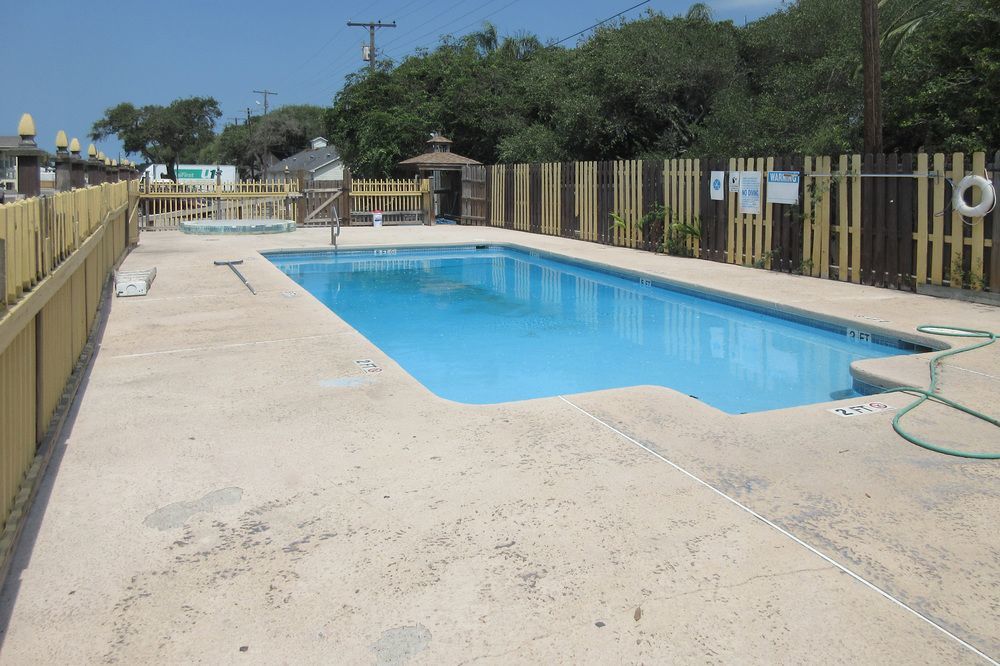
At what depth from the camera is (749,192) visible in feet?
44.9

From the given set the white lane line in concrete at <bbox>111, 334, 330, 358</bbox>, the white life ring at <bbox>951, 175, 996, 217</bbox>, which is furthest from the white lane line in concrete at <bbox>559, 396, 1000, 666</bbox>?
the white life ring at <bbox>951, 175, 996, 217</bbox>

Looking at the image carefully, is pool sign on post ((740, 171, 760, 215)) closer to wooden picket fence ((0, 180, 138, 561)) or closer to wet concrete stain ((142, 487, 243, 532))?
wooden picket fence ((0, 180, 138, 561))

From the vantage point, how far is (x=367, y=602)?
3.18m

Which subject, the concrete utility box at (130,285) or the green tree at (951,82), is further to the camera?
the green tree at (951,82)

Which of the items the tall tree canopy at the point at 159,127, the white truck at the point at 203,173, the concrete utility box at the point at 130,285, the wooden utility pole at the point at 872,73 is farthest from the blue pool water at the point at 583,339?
the tall tree canopy at the point at 159,127

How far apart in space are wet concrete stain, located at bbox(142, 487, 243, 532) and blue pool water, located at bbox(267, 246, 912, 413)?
12.9ft

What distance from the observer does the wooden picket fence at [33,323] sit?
3.59m

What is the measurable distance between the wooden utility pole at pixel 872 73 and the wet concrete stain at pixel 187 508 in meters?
10.9

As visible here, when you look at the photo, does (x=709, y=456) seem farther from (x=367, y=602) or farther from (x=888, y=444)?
(x=367, y=602)

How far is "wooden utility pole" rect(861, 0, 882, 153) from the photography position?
1195cm

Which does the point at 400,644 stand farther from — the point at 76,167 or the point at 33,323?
the point at 76,167

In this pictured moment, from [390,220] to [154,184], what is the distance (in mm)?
7161

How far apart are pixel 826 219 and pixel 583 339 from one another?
437cm

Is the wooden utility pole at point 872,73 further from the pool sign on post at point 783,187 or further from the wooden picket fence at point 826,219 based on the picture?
the pool sign on post at point 783,187
